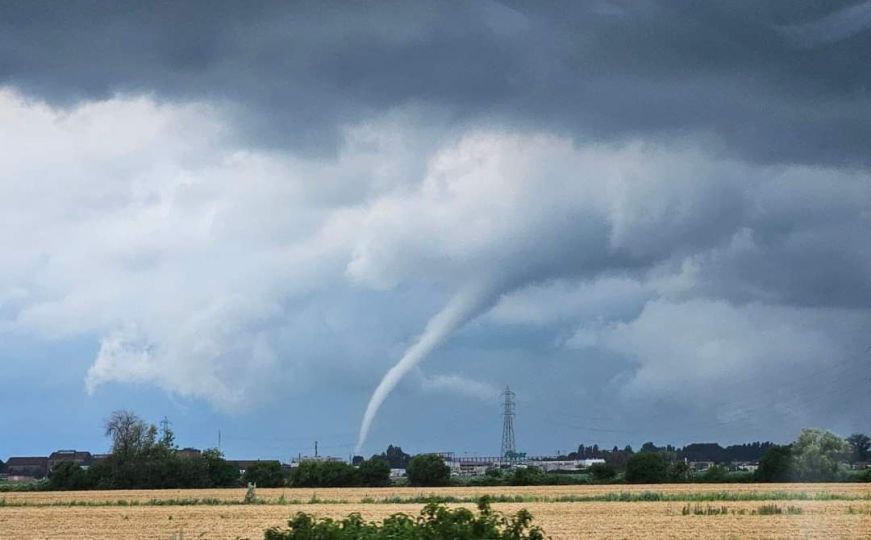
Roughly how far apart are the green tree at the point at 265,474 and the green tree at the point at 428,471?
15.6 meters

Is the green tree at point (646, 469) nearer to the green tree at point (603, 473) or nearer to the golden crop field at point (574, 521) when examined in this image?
the green tree at point (603, 473)

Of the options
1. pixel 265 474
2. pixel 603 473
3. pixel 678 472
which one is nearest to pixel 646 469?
pixel 678 472

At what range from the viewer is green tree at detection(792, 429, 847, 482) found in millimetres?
110125

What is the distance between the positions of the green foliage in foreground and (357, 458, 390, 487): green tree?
10505 centimetres

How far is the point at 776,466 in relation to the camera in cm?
11950

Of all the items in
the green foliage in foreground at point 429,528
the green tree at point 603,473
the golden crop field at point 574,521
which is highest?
the green tree at point 603,473

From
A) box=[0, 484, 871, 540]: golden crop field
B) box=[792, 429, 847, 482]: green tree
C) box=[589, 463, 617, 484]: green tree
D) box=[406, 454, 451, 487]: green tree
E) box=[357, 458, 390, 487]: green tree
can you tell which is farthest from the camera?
box=[589, 463, 617, 484]: green tree

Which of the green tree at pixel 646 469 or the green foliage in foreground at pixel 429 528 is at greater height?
the green tree at pixel 646 469

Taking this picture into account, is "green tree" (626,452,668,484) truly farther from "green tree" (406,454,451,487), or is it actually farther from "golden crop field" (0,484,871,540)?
"golden crop field" (0,484,871,540)

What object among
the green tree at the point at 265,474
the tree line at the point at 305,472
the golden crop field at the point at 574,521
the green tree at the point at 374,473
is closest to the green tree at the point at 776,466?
the tree line at the point at 305,472

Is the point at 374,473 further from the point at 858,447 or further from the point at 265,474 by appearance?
the point at 858,447

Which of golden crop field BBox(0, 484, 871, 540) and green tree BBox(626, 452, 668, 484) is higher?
green tree BBox(626, 452, 668, 484)

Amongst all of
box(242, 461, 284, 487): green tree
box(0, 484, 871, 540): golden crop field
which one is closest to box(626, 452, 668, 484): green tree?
box(242, 461, 284, 487): green tree

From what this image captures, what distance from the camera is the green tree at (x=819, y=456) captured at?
110m
